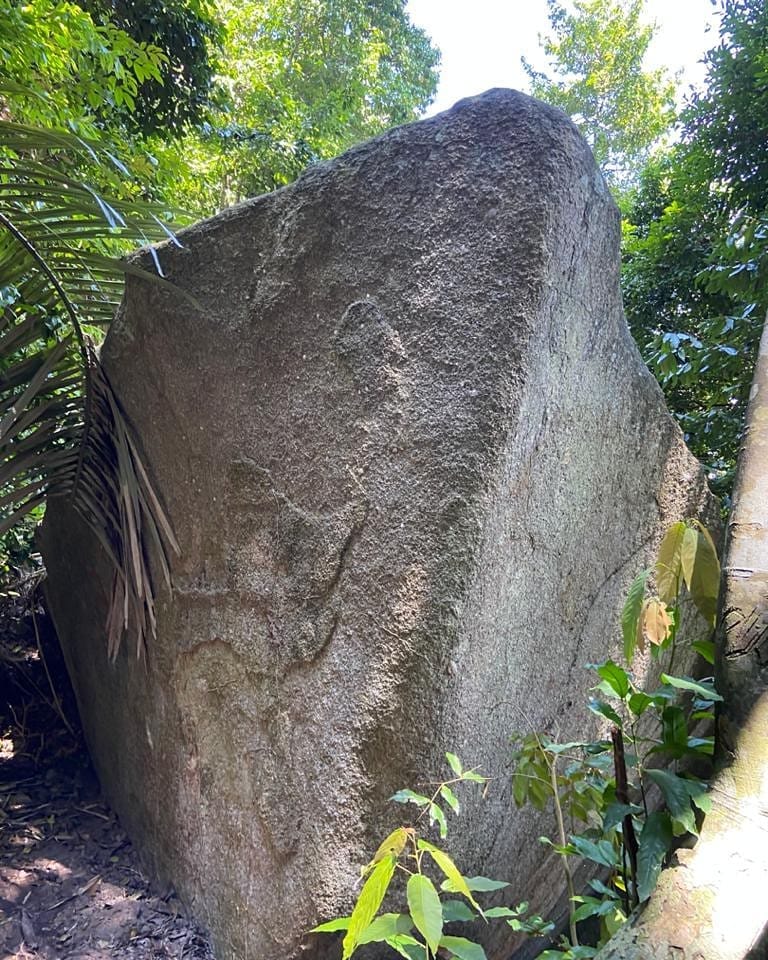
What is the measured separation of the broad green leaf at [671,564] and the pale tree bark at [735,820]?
93 millimetres

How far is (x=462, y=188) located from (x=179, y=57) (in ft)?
11.9

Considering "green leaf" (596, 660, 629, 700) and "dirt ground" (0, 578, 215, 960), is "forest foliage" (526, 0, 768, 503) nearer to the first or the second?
"green leaf" (596, 660, 629, 700)

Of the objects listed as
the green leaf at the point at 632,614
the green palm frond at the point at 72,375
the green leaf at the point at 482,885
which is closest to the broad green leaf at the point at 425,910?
the green leaf at the point at 482,885

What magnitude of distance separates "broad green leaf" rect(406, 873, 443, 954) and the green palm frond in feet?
2.81

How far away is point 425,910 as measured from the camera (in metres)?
0.65

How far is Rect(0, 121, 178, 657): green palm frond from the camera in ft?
Result: 4.29

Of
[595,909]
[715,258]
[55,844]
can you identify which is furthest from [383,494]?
[715,258]

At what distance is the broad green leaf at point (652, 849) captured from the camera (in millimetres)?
683

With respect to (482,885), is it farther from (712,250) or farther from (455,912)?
(712,250)

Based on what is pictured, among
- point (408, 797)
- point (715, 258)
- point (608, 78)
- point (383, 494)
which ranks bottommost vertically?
point (408, 797)

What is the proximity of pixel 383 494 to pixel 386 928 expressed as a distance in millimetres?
528

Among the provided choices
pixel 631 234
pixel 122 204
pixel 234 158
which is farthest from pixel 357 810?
pixel 234 158

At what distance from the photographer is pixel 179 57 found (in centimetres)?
378

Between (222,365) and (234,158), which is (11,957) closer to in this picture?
(222,365)
